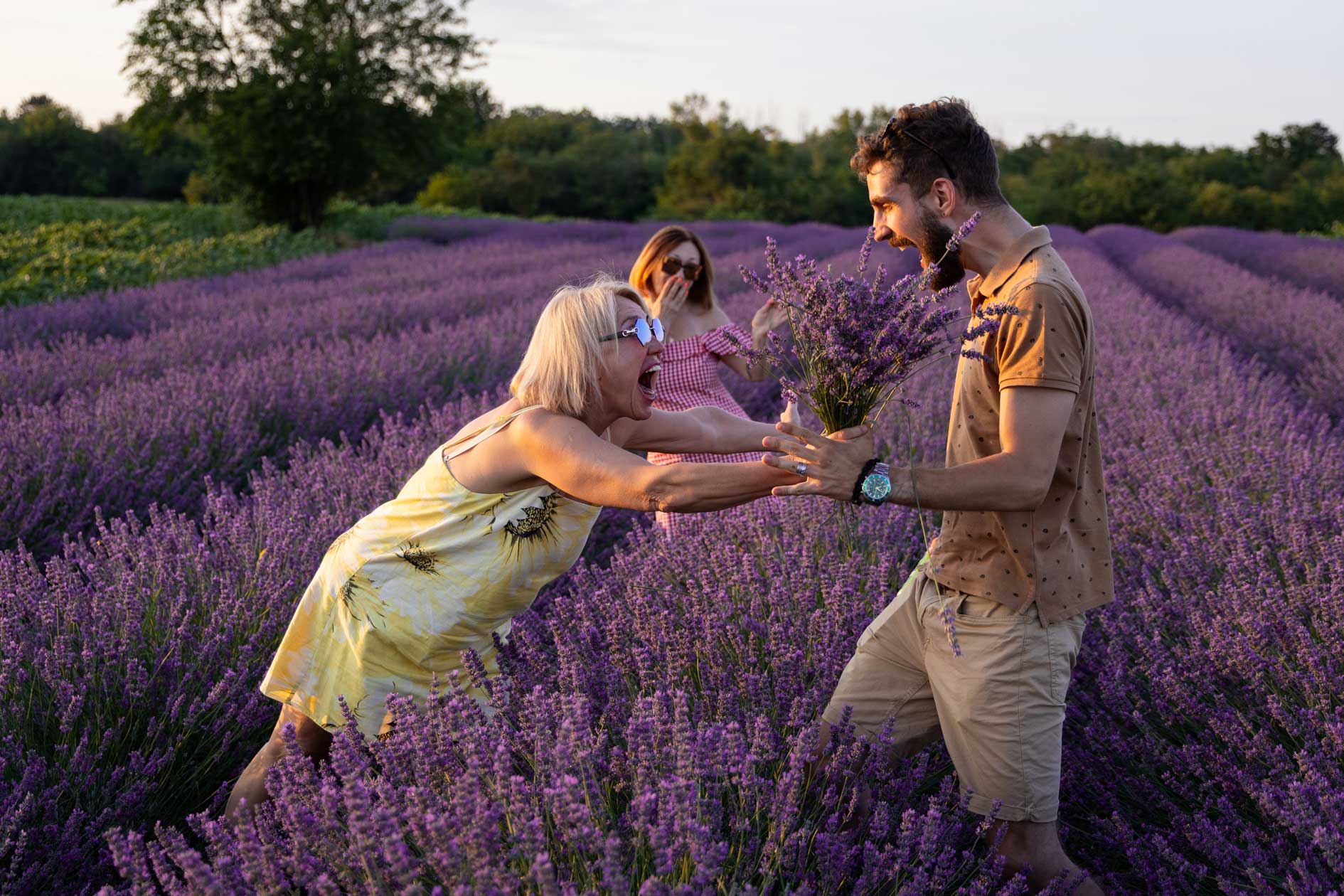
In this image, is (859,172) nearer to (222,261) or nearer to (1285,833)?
(1285,833)

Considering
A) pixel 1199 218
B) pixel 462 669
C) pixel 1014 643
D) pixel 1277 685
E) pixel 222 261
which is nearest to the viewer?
pixel 1014 643

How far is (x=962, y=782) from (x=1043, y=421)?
68 cm

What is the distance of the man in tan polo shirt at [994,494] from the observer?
164 centimetres

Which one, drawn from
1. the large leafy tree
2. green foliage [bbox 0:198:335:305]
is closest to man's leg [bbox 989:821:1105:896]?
green foliage [bbox 0:198:335:305]

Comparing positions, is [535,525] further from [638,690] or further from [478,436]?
[638,690]

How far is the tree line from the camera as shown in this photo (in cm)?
2017

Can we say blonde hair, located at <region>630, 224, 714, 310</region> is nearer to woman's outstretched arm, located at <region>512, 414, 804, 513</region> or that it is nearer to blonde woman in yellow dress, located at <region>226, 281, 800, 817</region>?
blonde woman in yellow dress, located at <region>226, 281, 800, 817</region>

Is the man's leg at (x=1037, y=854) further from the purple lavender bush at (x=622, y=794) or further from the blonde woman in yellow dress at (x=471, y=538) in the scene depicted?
the blonde woman in yellow dress at (x=471, y=538)

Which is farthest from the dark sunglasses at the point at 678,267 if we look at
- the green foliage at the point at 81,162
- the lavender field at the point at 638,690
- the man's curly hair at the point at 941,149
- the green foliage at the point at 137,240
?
the green foliage at the point at 81,162

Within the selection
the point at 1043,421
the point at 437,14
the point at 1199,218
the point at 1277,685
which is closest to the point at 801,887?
the point at 1043,421

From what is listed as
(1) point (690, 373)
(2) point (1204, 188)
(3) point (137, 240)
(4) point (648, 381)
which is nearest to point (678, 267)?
(1) point (690, 373)

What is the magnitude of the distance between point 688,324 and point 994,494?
247cm

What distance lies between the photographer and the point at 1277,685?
2.26 meters

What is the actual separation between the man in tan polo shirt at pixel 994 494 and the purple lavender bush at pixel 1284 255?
458 inches
